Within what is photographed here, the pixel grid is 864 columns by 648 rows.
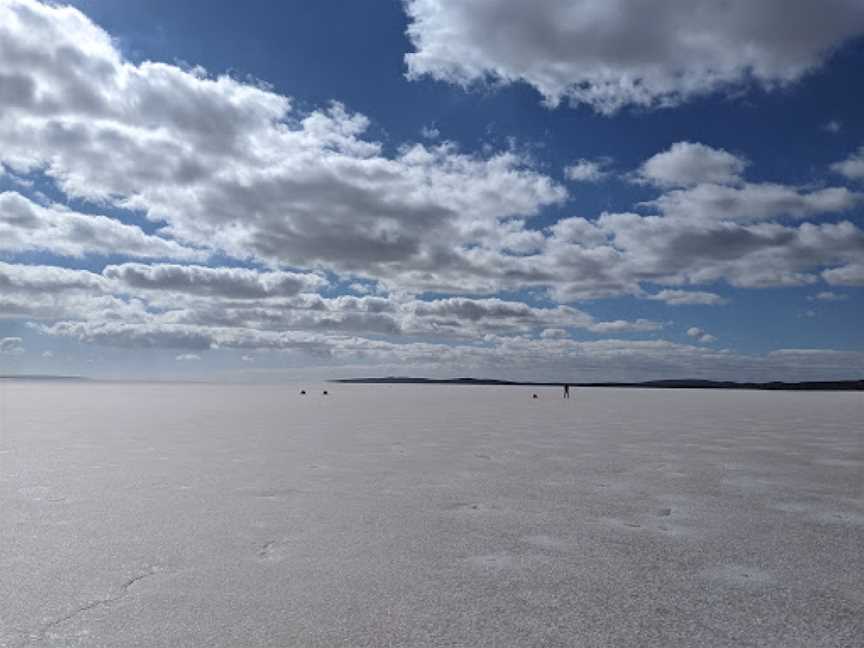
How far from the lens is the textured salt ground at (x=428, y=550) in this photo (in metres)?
5.01

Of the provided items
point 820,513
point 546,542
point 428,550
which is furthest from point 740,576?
point 820,513

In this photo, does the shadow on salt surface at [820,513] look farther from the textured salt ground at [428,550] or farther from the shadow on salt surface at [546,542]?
the shadow on salt surface at [546,542]

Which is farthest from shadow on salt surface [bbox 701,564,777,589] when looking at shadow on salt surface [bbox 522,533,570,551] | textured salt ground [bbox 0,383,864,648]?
shadow on salt surface [bbox 522,533,570,551]

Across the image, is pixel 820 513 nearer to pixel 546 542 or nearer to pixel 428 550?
pixel 546 542

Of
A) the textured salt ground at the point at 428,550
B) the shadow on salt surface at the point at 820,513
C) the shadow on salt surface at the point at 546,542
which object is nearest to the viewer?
the textured salt ground at the point at 428,550

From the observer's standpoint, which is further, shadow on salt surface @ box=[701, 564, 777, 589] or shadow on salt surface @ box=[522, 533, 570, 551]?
shadow on salt surface @ box=[522, 533, 570, 551]

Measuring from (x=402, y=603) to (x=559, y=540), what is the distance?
8.78 ft

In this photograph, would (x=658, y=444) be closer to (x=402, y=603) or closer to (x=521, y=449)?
(x=521, y=449)

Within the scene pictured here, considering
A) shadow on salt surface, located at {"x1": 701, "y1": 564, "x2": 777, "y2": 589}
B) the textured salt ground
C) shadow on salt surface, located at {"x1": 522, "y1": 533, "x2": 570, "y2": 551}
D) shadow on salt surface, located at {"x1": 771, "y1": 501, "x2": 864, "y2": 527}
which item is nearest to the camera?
the textured salt ground

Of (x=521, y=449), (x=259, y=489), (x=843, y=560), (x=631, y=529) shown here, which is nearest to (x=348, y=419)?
(x=521, y=449)

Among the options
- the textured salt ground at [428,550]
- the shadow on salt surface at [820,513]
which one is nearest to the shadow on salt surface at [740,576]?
the textured salt ground at [428,550]

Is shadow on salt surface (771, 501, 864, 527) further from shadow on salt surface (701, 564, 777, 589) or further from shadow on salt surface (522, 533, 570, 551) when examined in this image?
shadow on salt surface (522, 533, 570, 551)

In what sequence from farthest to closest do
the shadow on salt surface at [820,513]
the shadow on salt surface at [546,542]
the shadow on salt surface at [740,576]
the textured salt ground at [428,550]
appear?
1. the shadow on salt surface at [820,513]
2. the shadow on salt surface at [546,542]
3. the shadow on salt surface at [740,576]
4. the textured salt ground at [428,550]

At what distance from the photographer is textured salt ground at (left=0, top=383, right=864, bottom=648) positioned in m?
5.01
